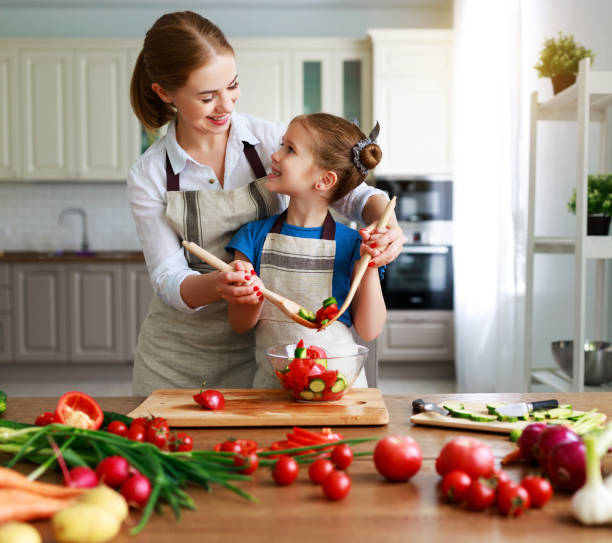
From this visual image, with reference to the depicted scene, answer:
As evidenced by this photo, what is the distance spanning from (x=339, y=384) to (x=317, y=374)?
0.05m

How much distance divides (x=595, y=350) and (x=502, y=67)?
2.04 metres

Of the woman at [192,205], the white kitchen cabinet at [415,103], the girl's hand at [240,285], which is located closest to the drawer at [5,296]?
the white kitchen cabinet at [415,103]

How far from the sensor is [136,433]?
974 millimetres

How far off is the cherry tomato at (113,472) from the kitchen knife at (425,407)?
1.90 ft

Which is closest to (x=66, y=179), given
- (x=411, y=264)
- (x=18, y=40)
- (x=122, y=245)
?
(x=122, y=245)

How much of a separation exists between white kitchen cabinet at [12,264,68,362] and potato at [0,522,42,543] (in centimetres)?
444

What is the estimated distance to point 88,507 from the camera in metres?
0.68

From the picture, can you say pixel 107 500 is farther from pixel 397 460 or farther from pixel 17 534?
pixel 397 460

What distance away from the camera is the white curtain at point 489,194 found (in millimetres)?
3850

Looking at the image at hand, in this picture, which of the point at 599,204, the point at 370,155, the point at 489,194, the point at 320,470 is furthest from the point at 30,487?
the point at 489,194

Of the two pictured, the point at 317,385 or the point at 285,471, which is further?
the point at 317,385

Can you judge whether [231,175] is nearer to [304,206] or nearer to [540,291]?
[304,206]

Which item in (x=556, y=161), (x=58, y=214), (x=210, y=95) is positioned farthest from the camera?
(x=58, y=214)

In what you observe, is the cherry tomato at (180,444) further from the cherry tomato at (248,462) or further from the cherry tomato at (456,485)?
the cherry tomato at (456,485)
